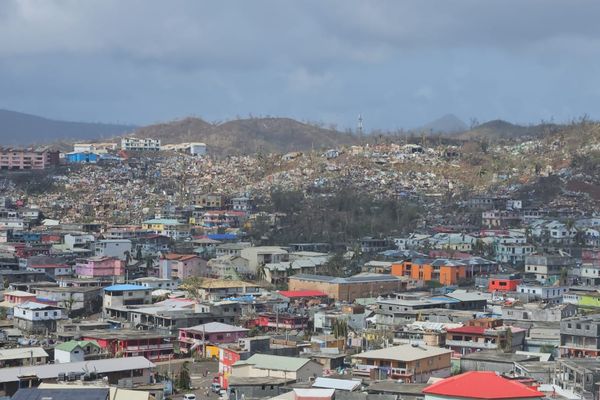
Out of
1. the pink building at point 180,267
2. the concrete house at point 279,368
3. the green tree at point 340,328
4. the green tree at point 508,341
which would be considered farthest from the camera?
the pink building at point 180,267

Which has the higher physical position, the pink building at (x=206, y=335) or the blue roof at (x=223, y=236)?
the blue roof at (x=223, y=236)

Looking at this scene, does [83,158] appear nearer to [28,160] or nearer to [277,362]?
[28,160]

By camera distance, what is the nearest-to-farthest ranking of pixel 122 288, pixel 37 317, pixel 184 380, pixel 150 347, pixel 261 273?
1. pixel 184 380
2. pixel 150 347
3. pixel 37 317
4. pixel 122 288
5. pixel 261 273

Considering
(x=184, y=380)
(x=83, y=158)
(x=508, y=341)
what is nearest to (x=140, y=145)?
(x=83, y=158)

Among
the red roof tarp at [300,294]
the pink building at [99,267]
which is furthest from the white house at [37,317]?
the pink building at [99,267]

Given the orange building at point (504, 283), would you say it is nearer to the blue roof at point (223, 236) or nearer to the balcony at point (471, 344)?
the balcony at point (471, 344)

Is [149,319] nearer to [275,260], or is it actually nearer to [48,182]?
[275,260]

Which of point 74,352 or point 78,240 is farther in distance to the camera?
point 78,240
